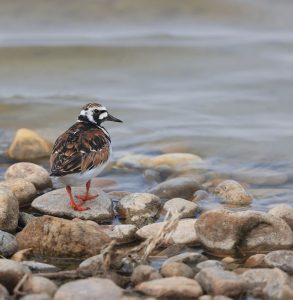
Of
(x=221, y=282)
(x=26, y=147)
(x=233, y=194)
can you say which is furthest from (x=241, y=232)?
(x=26, y=147)

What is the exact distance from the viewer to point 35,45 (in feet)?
45.8

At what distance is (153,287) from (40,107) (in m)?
7.00

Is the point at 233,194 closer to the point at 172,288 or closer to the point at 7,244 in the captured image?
the point at 7,244

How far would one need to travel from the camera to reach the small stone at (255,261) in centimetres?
531

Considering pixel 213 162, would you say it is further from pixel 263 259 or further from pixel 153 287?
pixel 153 287

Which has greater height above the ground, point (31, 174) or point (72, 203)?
point (31, 174)

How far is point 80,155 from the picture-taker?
645 centimetres

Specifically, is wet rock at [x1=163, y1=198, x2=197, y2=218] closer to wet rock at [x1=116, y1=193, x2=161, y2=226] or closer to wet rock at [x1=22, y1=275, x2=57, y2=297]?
wet rock at [x1=116, y1=193, x2=161, y2=226]

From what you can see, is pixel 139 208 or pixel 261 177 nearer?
pixel 139 208

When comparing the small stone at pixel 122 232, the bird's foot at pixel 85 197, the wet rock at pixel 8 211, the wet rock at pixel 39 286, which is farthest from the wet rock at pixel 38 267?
the bird's foot at pixel 85 197

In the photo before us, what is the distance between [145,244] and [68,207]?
1.54 metres

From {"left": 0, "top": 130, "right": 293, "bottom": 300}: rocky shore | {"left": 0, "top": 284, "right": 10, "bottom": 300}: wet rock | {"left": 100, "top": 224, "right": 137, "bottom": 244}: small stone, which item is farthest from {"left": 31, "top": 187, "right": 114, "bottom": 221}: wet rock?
{"left": 0, "top": 284, "right": 10, "bottom": 300}: wet rock

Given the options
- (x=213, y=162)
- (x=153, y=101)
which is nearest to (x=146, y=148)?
(x=213, y=162)

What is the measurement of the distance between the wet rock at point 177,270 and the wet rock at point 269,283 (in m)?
0.37
